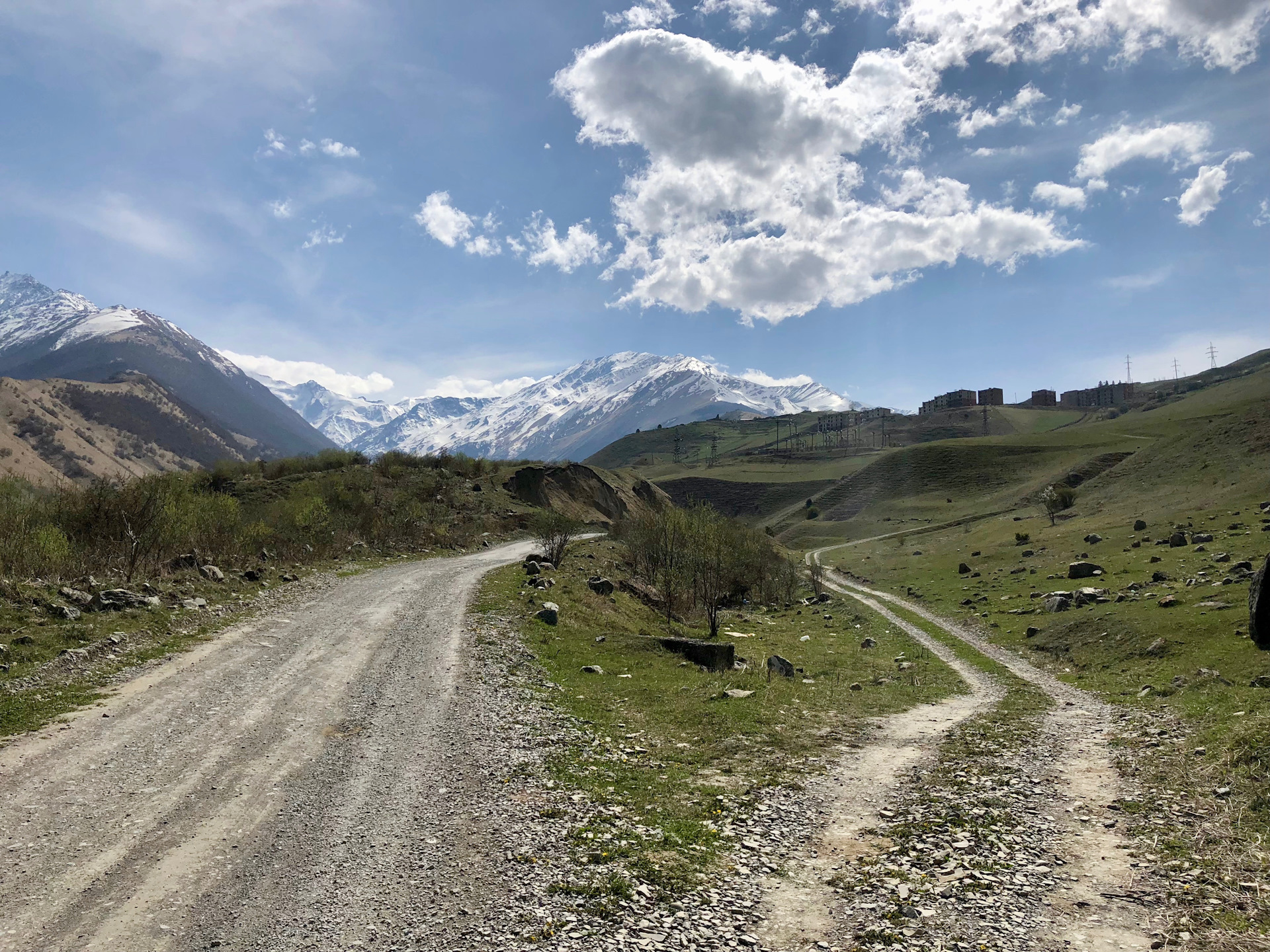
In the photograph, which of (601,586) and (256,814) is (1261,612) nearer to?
(256,814)

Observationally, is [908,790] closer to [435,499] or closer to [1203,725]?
[1203,725]

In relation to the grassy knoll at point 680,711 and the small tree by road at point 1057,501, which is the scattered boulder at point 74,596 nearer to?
the grassy knoll at point 680,711

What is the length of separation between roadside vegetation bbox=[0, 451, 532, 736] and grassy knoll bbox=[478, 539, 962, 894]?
11.3m

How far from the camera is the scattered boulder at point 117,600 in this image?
21.0 m

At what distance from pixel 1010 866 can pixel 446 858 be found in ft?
25.6

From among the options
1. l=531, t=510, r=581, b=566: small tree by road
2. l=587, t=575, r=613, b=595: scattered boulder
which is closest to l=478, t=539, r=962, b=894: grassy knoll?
l=587, t=575, r=613, b=595: scattered boulder

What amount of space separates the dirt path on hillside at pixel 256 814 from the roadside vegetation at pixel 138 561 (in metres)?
2.02

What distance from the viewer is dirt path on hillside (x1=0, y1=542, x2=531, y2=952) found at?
729cm

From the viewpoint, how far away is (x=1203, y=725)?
45.5 feet

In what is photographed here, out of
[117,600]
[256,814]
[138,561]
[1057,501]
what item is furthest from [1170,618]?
[1057,501]

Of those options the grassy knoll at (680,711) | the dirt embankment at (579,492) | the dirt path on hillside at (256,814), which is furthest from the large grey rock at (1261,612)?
the dirt embankment at (579,492)

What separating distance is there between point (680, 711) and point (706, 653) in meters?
7.81

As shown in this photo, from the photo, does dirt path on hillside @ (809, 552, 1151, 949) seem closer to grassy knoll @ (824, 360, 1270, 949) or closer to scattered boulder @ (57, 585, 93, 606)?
grassy knoll @ (824, 360, 1270, 949)

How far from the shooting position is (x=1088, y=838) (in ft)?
30.9
